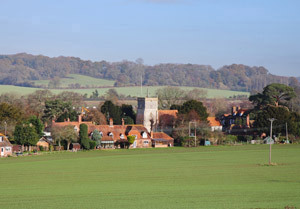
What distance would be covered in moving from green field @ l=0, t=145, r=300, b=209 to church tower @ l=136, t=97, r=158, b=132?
1608 inches

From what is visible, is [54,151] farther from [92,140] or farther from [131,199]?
[131,199]

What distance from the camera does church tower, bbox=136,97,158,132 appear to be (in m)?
102

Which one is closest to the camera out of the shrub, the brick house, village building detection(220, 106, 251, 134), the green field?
the green field

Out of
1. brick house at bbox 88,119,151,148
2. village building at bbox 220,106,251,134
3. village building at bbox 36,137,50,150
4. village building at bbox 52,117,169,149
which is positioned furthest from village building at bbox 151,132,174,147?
village building at bbox 220,106,251,134

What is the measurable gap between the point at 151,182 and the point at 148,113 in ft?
210

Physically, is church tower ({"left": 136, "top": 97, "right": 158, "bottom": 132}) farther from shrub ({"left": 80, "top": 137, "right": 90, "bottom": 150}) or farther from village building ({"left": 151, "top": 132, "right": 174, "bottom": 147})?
shrub ({"left": 80, "top": 137, "right": 90, "bottom": 150})

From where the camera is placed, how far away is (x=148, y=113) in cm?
10256

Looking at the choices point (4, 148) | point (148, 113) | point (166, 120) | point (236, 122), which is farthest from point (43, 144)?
point (236, 122)

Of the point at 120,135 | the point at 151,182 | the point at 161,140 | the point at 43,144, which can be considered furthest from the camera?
the point at 161,140

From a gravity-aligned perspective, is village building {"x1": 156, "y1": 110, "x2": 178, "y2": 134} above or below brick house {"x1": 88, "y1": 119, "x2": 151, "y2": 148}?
above

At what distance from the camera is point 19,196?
3159 cm

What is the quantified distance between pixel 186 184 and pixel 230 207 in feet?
34.3

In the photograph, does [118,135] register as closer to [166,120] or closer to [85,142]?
[85,142]

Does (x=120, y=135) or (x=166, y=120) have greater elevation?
(x=166, y=120)
